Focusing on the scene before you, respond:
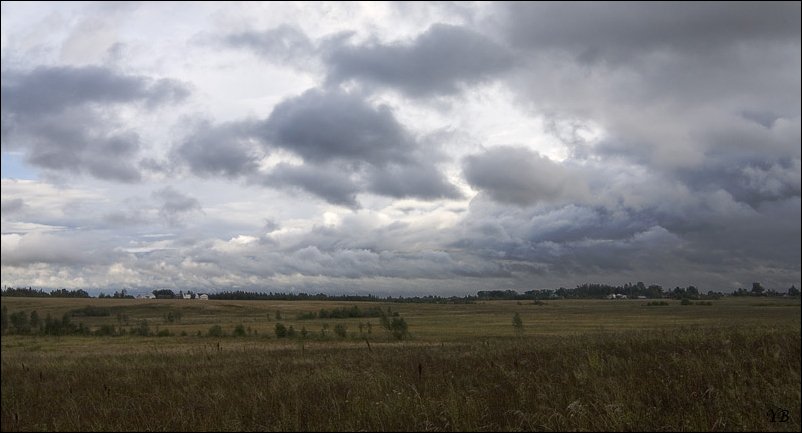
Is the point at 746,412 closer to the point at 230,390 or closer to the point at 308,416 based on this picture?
the point at 308,416

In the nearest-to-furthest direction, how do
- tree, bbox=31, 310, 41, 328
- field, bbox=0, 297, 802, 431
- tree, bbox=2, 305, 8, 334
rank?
tree, bbox=2, 305, 8, 334 < field, bbox=0, 297, 802, 431 < tree, bbox=31, 310, 41, 328

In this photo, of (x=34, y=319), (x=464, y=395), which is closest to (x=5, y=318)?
(x=34, y=319)

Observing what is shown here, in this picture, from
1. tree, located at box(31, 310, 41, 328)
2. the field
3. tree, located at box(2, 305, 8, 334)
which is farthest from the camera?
tree, located at box(31, 310, 41, 328)

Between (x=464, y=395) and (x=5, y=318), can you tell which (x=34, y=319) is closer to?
(x=5, y=318)

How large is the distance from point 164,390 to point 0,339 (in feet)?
17.3

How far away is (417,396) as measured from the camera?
281 inches

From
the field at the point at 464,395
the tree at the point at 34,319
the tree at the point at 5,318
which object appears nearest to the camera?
the tree at the point at 5,318

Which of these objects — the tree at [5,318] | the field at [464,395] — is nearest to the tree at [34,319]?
the field at [464,395]

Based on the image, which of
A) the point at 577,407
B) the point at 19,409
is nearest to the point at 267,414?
the point at 19,409


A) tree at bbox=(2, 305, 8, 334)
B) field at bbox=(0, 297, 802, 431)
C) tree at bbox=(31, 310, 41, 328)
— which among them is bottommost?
field at bbox=(0, 297, 802, 431)

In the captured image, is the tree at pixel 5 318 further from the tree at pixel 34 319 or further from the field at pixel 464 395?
the tree at pixel 34 319

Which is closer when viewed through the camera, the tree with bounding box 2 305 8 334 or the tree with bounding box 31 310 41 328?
the tree with bounding box 2 305 8 334

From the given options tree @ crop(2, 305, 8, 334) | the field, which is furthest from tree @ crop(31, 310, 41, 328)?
tree @ crop(2, 305, 8, 334)

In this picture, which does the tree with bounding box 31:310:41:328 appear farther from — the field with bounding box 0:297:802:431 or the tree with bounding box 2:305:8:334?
the tree with bounding box 2:305:8:334
